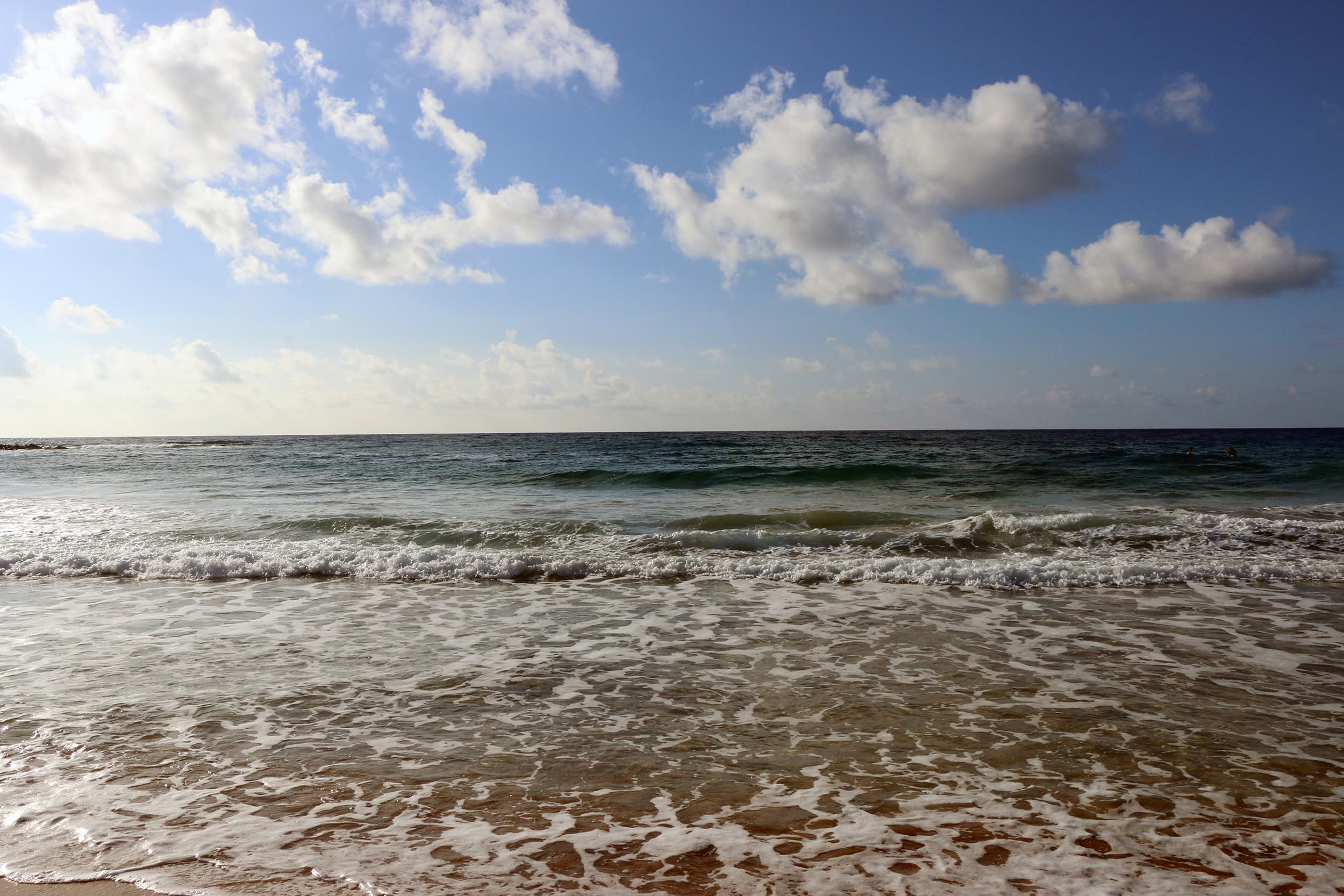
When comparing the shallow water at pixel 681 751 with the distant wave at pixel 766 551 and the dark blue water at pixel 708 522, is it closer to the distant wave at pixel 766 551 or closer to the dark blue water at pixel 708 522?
the distant wave at pixel 766 551

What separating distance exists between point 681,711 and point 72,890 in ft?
11.7

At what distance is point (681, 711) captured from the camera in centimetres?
544

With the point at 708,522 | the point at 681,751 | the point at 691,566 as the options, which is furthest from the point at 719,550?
the point at 681,751

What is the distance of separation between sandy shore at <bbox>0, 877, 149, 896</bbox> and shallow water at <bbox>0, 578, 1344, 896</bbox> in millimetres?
81

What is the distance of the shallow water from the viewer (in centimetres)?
341

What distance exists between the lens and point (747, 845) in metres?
3.55

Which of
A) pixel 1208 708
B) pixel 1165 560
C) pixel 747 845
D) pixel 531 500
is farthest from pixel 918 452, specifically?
pixel 747 845

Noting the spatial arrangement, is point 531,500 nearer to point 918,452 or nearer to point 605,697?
point 605,697

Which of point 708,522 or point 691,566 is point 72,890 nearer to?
point 691,566

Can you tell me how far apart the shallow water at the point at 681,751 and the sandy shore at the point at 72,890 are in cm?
8

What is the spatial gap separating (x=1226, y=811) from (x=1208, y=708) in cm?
180

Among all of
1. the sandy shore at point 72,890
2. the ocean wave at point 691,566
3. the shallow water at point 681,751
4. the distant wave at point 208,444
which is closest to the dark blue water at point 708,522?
the ocean wave at point 691,566

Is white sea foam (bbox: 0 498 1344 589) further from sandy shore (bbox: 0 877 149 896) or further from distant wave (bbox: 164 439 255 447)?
distant wave (bbox: 164 439 255 447)

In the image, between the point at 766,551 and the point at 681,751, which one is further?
the point at 766,551
